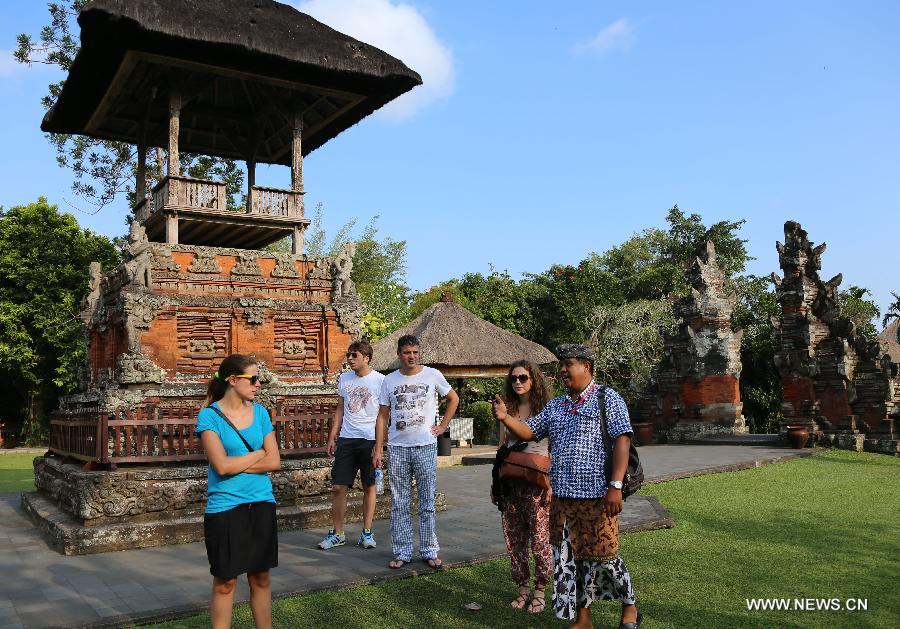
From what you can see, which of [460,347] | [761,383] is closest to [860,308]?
[761,383]

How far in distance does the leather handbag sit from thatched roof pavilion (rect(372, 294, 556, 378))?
1206cm

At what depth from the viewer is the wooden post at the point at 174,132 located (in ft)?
37.2

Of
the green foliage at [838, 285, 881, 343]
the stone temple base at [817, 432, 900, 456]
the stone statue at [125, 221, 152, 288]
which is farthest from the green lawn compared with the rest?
the green foliage at [838, 285, 881, 343]

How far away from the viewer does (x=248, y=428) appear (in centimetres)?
385

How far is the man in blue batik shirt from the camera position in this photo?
399 centimetres

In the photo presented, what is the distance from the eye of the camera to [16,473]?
53.2ft

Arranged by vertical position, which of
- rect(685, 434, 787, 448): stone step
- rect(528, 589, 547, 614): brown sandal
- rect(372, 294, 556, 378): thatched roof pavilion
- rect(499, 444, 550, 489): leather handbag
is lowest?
rect(685, 434, 787, 448): stone step

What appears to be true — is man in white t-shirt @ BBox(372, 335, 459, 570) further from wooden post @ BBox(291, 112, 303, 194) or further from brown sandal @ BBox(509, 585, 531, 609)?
wooden post @ BBox(291, 112, 303, 194)

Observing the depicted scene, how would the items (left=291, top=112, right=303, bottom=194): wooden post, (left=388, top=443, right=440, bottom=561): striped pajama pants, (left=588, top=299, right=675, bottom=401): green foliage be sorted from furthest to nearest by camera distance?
1. (left=588, top=299, right=675, bottom=401): green foliage
2. (left=291, top=112, right=303, bottom=194): wooden post
3. (left=388, top=443, right=440, bottom=561): striped pajama pants

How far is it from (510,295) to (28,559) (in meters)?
25.0

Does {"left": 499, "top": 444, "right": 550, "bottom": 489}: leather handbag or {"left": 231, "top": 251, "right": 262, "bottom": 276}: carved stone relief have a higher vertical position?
{"left": 231, "top": 251, "right": 262, "bottom": 276}: carved stone relief

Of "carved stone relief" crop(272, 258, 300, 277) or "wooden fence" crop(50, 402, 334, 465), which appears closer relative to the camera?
"wooden fence" crop(50, 402, 334, 465)

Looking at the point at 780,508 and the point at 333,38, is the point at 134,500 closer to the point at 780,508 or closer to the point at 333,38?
the point at 780,508

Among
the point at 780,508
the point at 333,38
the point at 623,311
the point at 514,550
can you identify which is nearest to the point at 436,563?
the point at 514,550
